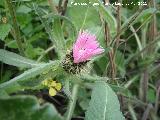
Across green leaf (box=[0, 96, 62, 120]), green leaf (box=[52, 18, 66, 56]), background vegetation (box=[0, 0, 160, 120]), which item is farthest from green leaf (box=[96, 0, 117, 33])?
green leaf (box=[0, 96, 62, 120])

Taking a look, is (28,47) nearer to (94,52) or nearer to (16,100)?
(94,52)

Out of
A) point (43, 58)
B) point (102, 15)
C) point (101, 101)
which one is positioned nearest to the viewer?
point (101, 101)

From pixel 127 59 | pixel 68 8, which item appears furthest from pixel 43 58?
pixel 127 59

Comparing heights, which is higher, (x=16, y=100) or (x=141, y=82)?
(x=16, y=100)

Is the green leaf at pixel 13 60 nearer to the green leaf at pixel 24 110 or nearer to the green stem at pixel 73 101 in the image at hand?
the green stem at pixel 73 101

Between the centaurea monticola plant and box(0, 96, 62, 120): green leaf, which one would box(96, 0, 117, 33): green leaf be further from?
box(0, 96, 62, 120): green leaf

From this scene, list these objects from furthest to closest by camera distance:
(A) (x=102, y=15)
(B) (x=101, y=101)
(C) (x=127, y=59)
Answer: (C) (x=127, y=59)
(A) (x=102, y=15)
(B) (x=101, y=101)

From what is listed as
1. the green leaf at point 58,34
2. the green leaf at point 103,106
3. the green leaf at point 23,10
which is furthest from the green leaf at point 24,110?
the green leaf at point 23,10

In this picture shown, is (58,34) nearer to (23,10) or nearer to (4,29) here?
(4,29)

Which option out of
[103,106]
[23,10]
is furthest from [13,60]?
[23,10]
